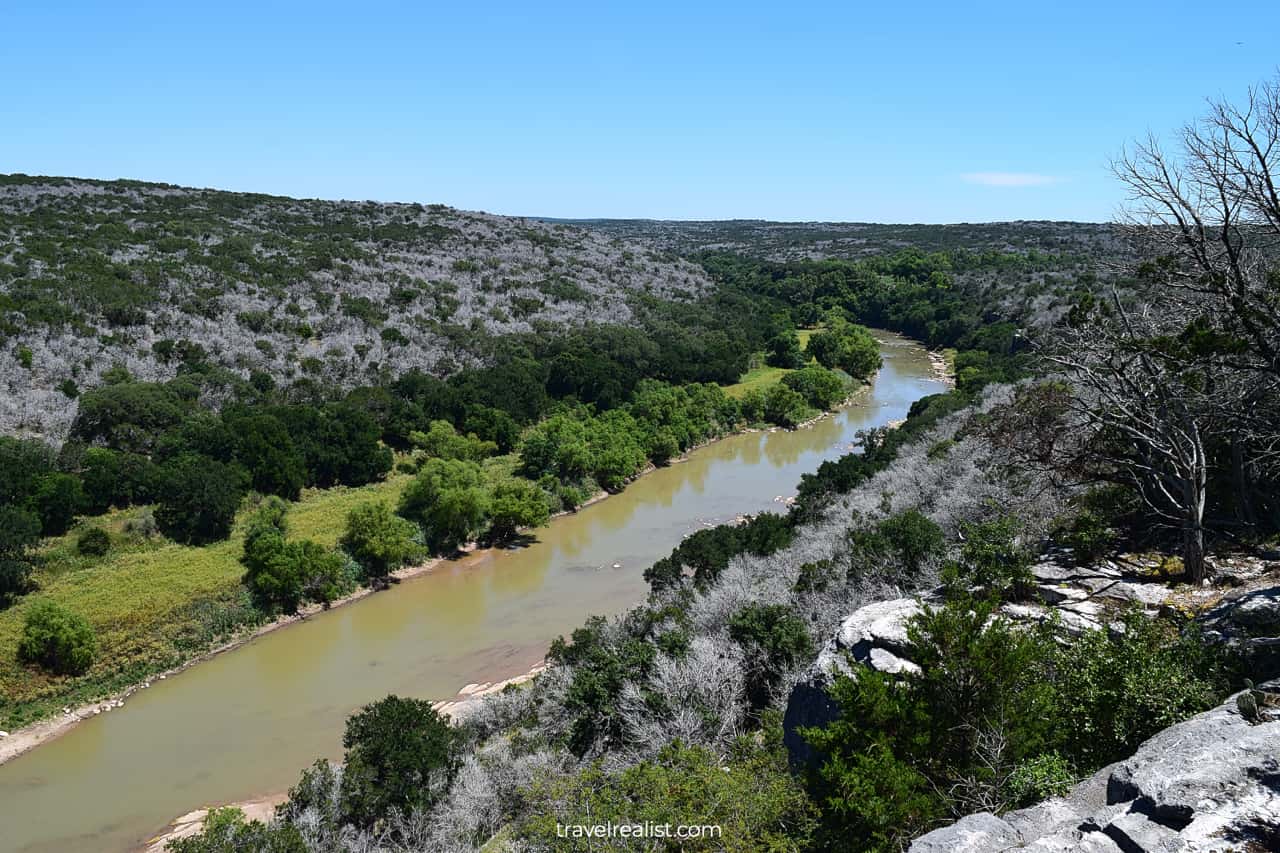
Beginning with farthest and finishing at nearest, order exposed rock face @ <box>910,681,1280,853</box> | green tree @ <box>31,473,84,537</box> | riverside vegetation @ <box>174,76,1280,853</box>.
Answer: green tree @ <box>31,473,84,537</box>
riverside vegetation @ <box>174,76,1280,853</box>
exposed rock face @ <box>910,681,1280,853</box>

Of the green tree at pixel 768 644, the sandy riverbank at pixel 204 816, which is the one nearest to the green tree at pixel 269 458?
the sandy riverbank at pixel 204 816

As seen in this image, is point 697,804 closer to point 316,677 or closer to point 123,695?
point 316,677

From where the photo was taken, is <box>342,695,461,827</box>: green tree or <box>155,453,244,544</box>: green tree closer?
<box>342,695,461,827</box>: green tree

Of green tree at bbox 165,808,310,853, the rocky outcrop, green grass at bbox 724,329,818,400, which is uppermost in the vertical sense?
the rocky outcrop

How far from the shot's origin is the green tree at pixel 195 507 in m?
26.5

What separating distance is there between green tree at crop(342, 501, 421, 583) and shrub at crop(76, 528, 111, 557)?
280 inches

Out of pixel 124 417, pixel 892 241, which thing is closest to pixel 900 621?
pixel 124 417

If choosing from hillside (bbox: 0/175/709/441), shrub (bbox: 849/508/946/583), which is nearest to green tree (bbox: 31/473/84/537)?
hillside (bbox: 0/175/709/441)

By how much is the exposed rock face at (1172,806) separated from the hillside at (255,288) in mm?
34831

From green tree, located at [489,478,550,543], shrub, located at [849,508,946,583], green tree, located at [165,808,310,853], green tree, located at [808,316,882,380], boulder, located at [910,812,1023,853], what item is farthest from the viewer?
green tree, located at [808,316,882,380]

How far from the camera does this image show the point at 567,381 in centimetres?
4603

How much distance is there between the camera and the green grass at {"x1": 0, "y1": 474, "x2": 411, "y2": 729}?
20281 millimetres

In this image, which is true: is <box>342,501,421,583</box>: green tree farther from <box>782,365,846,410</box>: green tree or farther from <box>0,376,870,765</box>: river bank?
<box>782,365,846,410</box>: green tree

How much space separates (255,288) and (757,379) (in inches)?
1338
